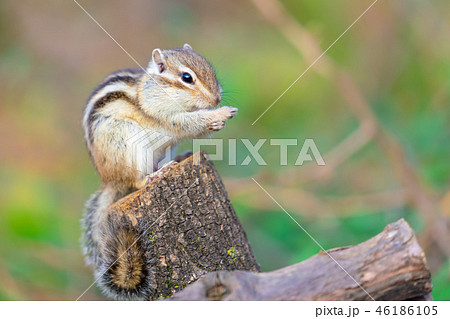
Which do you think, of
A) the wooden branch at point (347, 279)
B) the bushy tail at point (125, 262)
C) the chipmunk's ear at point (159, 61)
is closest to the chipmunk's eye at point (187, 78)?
the chipmunk's ear at point (159, 61)

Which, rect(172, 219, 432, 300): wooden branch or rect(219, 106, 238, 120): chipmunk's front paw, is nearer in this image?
rect(172, 219, 432, 300): wooden branch

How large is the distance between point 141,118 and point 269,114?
324cm

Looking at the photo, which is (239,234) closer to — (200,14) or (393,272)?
(393,272)

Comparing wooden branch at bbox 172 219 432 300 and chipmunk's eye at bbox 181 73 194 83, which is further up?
chipmunk's eye at bbox 181 73 194 83

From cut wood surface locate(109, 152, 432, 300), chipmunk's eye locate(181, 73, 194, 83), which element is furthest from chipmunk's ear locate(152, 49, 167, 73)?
cut wood surface locate(109, 152, 432, 300)

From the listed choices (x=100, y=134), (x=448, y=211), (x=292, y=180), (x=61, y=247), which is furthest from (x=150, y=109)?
(x=448, y=211)

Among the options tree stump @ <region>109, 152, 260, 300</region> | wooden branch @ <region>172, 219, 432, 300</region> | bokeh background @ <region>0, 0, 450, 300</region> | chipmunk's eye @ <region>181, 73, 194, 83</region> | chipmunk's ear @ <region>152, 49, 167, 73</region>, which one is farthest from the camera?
bokeh background @ <region>0, 0, 450, 300</region>

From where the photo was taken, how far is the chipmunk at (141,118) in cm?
292

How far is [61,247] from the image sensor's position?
189 inches

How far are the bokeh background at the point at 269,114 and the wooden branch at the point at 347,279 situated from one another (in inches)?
68.7

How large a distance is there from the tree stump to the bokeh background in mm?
1213

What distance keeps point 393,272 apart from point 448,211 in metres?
2.86

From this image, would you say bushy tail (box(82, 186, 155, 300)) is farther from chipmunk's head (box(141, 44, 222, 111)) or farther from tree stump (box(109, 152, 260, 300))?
chipmunk's head (box(141, 44, 222, 111))

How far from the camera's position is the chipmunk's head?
302 centimetres
